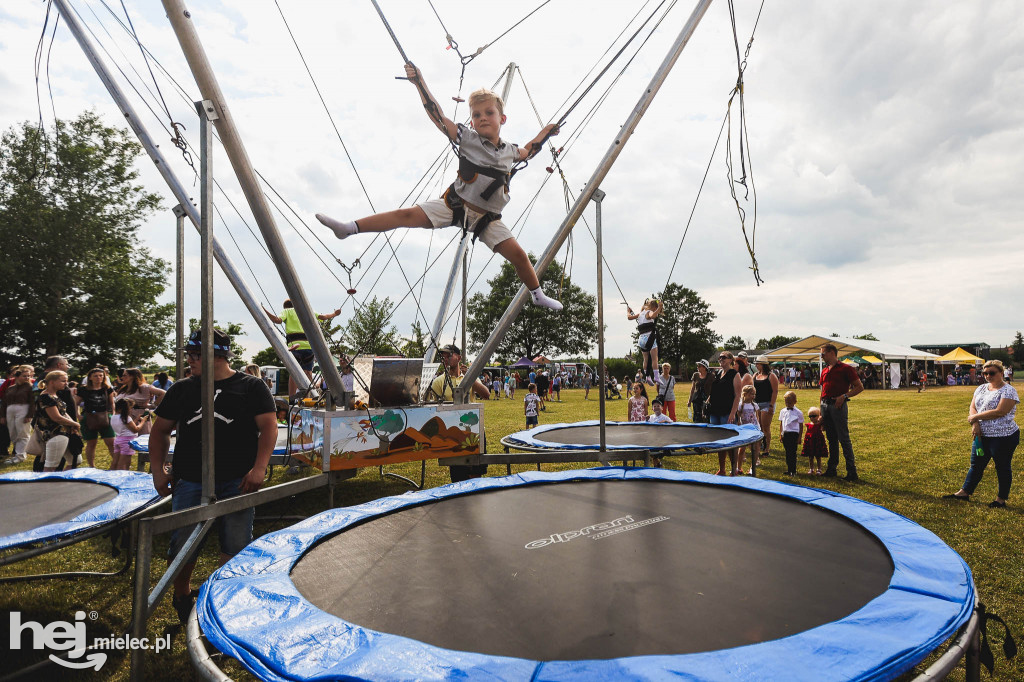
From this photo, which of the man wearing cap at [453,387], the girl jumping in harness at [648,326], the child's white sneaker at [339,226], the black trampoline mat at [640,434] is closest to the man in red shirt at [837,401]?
the black trampoline mat at [640,434]

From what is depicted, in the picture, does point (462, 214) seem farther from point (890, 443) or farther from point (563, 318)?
point (563, 318)

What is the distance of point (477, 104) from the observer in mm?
2326

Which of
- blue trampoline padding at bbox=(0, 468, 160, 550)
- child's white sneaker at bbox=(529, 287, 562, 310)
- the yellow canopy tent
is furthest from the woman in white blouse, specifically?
the yellow canopy tent

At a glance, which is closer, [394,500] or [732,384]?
[394,500]

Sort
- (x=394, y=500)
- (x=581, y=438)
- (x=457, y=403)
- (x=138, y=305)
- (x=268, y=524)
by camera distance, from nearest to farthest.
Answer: (x=394, y=500) < (x=457, y=403) < (x=268, y=524) < (x=581, y=438) < (x=138, y=305)

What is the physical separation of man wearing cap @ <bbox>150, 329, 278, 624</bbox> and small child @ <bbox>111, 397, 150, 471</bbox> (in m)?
2.91

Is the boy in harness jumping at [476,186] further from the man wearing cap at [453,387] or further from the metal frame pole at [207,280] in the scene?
the man wearing cap at [453,387]

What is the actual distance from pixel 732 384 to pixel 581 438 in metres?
1.61

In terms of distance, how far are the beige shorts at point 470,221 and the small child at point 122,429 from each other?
3.91m

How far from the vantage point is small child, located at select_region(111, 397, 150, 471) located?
470cm

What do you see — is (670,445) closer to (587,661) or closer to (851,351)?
(587,661)

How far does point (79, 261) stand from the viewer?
15.1m

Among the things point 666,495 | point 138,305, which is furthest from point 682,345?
point 666,495
